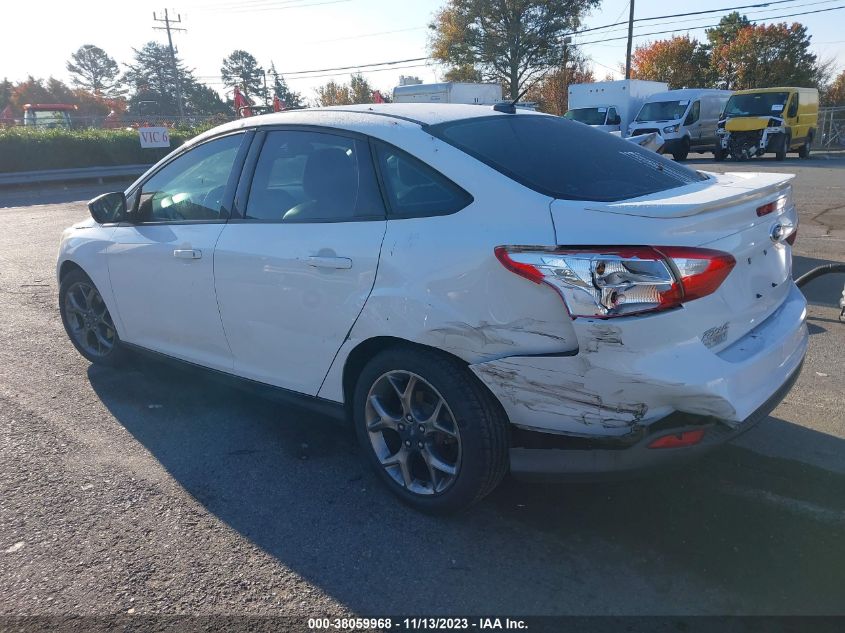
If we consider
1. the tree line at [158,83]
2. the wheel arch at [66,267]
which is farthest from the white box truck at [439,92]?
the tree line at [158,83]

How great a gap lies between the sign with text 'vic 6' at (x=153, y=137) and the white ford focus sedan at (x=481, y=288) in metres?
21.9

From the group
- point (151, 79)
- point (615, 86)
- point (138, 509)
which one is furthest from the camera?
point (151, 79)

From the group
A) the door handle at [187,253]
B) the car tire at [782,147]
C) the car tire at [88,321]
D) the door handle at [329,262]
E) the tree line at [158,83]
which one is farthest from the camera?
the tree line at [158,83]

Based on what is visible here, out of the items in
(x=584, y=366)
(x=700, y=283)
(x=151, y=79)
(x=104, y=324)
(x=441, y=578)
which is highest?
(x=151, y=79)

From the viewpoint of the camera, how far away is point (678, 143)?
24500 millimetres

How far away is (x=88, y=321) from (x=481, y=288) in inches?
138

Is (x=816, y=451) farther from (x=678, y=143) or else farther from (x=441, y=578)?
(x=678, y=143)

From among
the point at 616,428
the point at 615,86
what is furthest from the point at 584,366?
the point at 615,86

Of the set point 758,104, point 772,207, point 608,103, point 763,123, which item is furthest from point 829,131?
point 772,207

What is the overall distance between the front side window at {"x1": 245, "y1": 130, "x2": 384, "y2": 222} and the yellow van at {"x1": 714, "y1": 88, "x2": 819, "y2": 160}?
22.1 m

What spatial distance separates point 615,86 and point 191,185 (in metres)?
27.6

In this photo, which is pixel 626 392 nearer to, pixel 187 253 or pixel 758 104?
pixel 187 253

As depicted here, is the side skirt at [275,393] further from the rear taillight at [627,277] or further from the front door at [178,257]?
the rear taillight at [627,277]

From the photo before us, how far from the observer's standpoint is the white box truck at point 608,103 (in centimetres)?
2762
